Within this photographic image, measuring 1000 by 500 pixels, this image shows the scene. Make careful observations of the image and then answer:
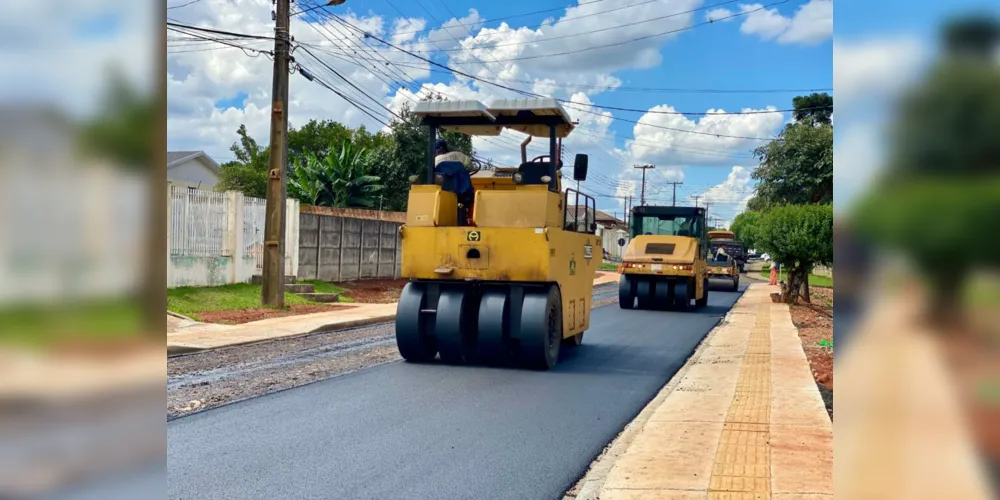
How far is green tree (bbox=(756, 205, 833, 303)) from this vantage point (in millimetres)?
19812

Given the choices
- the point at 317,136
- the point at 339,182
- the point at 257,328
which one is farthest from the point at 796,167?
the point at 317,136

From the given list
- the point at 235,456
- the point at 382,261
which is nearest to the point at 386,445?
the point at 235,456

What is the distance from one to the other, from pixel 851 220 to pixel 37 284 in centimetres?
133

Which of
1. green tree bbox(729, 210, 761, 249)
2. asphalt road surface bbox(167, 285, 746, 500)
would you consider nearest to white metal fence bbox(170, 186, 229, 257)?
asphalt road surface bbox(167, 285, 746, 500)

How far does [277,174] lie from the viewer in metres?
17.0

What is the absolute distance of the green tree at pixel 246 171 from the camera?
43.5 metres

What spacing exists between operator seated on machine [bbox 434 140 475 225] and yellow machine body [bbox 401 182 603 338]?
22 cm

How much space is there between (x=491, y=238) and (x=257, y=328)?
6.19 metres

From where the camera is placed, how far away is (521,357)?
9.73m

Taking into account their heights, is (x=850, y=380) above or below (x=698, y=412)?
above

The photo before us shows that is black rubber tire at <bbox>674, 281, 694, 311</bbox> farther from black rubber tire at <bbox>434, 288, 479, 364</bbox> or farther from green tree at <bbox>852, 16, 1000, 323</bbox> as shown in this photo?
green tree at <bbox>852, 16, 1000, 323</bbox>

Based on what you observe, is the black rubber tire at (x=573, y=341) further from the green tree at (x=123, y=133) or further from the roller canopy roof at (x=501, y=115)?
the green tree at (x=123, y=133)

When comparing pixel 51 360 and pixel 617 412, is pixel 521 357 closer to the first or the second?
pixel 617 412

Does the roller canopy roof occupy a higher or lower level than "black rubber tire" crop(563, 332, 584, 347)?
higher
